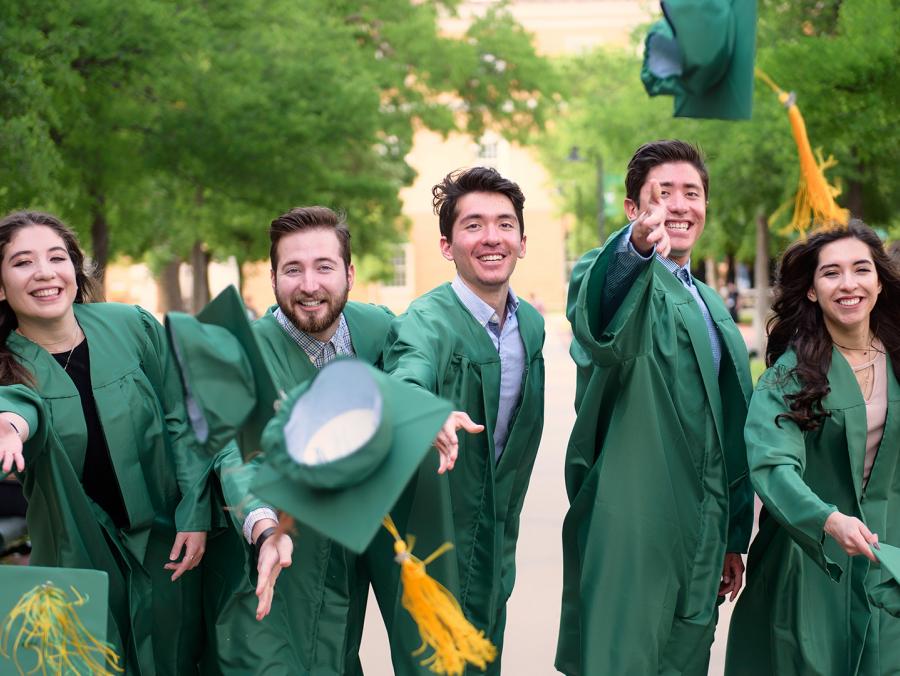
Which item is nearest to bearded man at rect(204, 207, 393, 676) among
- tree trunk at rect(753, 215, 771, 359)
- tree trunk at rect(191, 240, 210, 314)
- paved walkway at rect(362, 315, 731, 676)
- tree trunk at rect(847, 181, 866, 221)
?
paved walkway at rect(362, 315, 731, 676)

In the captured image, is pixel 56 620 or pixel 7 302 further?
pixel 7 302

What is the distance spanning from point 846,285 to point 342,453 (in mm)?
1897

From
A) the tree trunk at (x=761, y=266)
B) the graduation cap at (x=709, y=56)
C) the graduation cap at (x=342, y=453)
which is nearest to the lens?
the graduation cap at (x=342, y=453)

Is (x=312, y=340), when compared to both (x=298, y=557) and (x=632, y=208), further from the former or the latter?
(x=632, y=208)

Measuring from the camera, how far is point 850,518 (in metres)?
3.44

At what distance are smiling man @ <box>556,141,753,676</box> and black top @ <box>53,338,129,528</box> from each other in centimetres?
147

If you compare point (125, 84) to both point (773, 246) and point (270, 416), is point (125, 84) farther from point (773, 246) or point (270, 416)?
point (773, 246)

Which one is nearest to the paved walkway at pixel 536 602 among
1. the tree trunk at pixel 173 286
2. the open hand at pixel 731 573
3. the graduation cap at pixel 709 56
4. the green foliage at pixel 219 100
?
the open hand at pixel 731 573

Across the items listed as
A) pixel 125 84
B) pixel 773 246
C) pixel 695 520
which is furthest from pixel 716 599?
pixel 773 246

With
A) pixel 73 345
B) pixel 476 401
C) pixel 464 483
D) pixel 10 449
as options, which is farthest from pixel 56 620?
pixel 476 401

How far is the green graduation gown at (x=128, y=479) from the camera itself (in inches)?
148

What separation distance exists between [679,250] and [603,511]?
2.96 ft

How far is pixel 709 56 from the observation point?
4.55 meters

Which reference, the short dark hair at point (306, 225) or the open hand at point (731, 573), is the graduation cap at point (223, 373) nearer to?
the short dark hair at point (306, 225)
